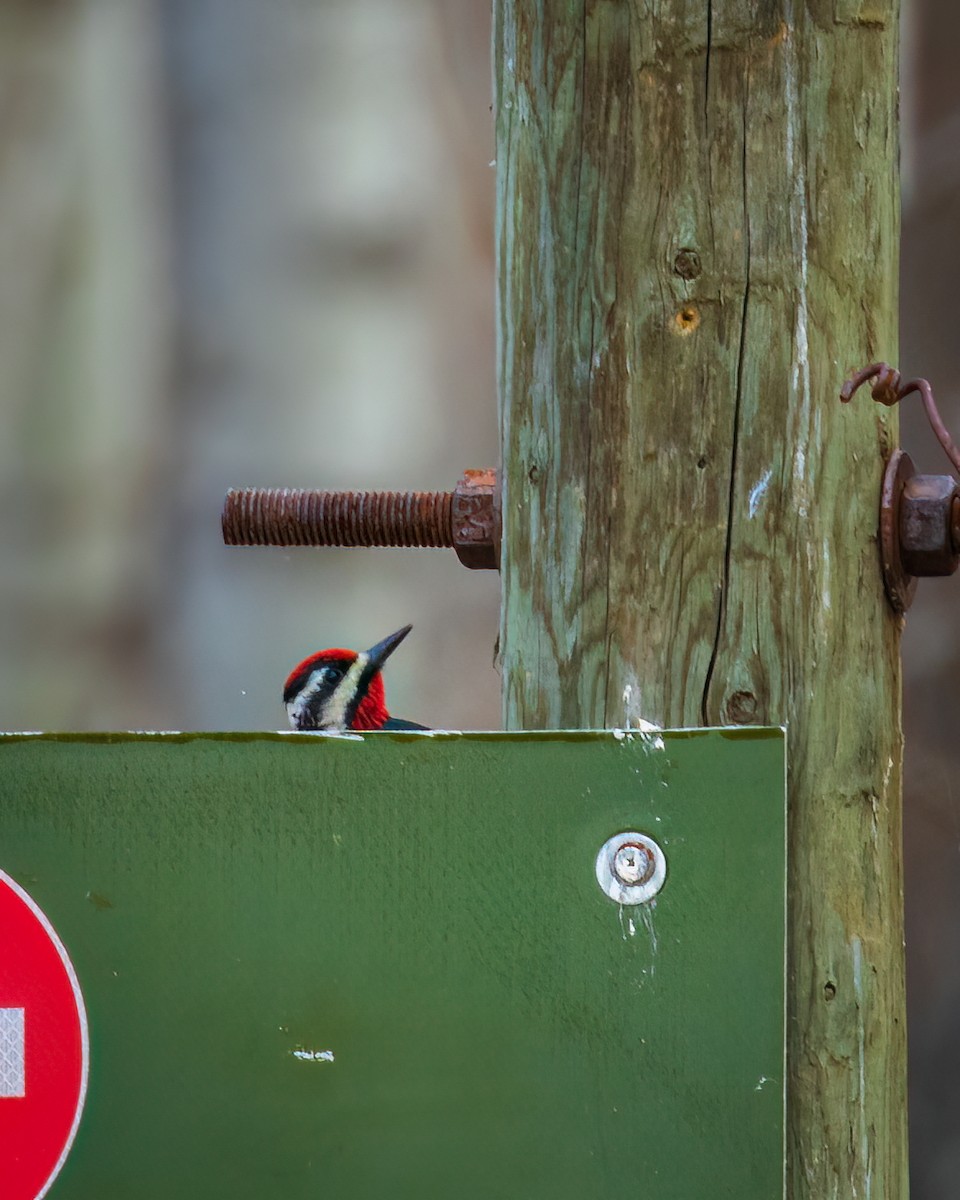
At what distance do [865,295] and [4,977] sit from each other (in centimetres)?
103

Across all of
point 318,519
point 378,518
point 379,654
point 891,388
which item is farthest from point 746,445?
point 379,654

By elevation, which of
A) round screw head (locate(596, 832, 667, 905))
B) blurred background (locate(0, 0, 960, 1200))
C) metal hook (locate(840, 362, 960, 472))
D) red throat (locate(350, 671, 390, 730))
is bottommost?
round screw head (locate(596, 832, 667, 905))

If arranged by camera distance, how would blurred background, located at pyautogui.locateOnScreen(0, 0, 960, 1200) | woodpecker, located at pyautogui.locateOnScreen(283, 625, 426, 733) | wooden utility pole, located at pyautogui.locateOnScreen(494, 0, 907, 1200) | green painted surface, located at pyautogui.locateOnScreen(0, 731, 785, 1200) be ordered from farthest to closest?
blurred background, located at pyautogui.locateOnScreen(0, 0, 960, 1200)
woodpecker, located at pyautogui.locateOnScreen(283, 625, 426, 733)
wooden utility pole, located at pyautogui.locateOnScreen(494, 0, 907, 1200)
green painted surface, located at pyautogui.locateOnScreen(0, 731, 785, 1200)

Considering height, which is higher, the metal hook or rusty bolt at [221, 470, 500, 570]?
the metal hook

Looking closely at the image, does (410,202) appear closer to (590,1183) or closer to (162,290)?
(162,290)

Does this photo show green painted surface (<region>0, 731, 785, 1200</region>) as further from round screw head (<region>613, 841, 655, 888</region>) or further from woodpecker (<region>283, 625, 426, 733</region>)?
woodpecker (<region>283, 625, 426, 733</region>)

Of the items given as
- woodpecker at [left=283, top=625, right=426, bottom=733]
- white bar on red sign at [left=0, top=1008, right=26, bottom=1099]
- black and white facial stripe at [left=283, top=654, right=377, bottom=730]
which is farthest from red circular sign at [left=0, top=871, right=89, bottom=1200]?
black and white facial stripe at [left=283, top=654, right=377, bottom=730]

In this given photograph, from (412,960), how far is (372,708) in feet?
11.1

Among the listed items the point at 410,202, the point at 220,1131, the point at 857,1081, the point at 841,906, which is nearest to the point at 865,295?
the point at 841,906

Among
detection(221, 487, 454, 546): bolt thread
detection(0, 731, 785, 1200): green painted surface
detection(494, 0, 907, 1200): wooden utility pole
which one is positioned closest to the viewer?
detection(0, 731, 785, 1200): green painted surface

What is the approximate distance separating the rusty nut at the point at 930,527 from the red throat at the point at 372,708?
129 inches

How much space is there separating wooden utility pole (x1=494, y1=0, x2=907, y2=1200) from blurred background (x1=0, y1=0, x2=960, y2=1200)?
11.4ft

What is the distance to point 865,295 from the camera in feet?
5.02

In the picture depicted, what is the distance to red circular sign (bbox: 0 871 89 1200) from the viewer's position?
55.5 inches
